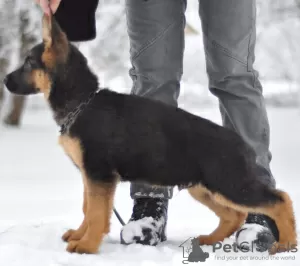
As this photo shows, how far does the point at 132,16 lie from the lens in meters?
2.91

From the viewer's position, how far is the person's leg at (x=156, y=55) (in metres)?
2.82

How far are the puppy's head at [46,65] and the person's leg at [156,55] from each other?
1.36ft

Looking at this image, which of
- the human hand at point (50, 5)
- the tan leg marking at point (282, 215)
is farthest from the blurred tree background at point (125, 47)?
the tan leg marking at point (282, 215)

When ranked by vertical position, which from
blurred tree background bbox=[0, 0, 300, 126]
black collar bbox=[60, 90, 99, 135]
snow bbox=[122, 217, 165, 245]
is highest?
black collar bbox=[60, 90, 99, 135]

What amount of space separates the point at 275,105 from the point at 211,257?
46.9 feet

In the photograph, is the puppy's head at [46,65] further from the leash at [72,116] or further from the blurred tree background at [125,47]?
the blurred tree background at [125,47]

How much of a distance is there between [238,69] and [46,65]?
91 cm

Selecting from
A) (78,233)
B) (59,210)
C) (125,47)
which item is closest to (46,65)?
(78,233)

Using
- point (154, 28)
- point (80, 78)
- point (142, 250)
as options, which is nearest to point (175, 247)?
point (142, 250)

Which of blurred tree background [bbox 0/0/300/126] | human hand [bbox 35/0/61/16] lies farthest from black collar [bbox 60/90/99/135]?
blurred tree background [bbox 0/0/300/126]

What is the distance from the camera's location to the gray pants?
2760 mm

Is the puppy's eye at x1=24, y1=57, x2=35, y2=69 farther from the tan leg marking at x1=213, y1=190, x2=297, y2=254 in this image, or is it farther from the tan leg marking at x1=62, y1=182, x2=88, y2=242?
the tan leg marking at x1=213, y1=190, x2=297, y2=254

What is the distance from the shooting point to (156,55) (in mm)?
2848

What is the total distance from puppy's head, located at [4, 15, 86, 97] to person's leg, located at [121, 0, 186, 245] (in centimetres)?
41
